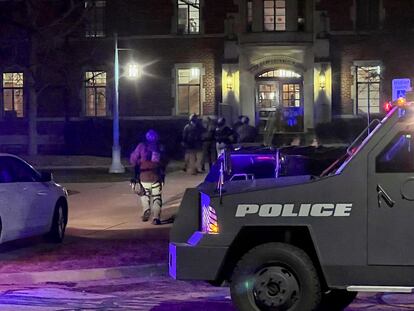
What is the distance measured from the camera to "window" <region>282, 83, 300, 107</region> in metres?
36.5

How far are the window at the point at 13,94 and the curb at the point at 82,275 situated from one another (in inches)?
1191

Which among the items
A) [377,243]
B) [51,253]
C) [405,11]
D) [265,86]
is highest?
[405,11]

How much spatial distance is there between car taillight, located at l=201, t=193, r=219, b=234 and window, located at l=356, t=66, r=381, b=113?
30.3 m

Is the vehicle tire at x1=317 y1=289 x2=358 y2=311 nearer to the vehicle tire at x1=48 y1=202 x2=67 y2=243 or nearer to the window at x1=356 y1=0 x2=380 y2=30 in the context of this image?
the vehicle tire at x1=48 y1=202 x2=67 y2=243

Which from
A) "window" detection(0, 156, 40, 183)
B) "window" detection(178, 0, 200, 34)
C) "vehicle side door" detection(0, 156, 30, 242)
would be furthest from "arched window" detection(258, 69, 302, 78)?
"vehicle side door" detection(0, 156, 30, 242)

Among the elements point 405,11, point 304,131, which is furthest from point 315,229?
point 405,11

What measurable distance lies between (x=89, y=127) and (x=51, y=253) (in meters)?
27.0

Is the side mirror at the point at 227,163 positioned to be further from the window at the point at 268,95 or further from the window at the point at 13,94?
the window at the point at 13,94

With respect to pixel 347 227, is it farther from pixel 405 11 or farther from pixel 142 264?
pixel 405 11

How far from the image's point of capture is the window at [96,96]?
124 feet

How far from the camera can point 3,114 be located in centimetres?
3856

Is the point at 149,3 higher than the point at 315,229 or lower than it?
higher

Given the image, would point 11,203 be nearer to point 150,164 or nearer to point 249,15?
point 150,164

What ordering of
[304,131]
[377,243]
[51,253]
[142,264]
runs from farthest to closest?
[304,131] → [51,253] → [142,264] → [377,243]
